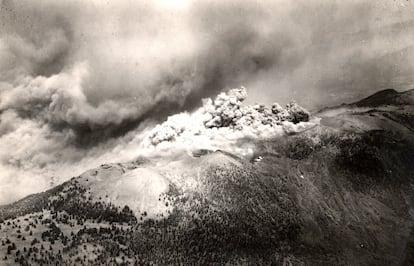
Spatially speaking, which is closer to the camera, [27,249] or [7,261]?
[7,261]

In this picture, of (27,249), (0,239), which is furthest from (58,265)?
(0,239)

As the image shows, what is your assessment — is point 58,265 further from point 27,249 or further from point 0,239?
point 0,239

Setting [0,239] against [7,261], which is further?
[0,239]

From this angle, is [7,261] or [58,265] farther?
[58,265]
